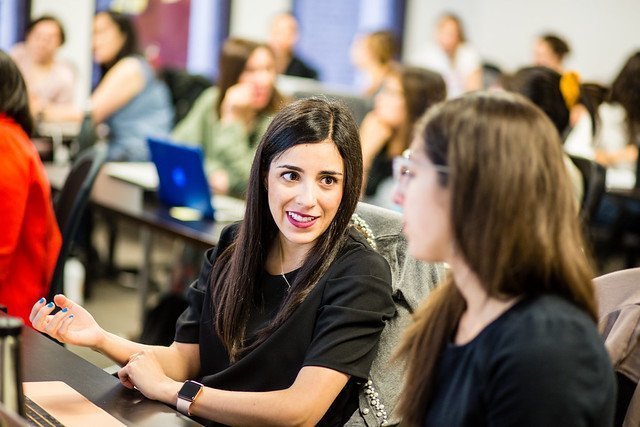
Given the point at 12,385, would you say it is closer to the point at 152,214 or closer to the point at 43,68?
the point at 152,214

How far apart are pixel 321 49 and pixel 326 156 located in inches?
279

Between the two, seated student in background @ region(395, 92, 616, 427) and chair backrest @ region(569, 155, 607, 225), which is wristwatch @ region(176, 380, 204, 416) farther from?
chair backrest @ region(569, 155, 607, 225)

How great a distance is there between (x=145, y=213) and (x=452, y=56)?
5.70m

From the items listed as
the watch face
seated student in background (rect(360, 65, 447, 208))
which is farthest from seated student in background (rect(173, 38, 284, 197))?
the watch face

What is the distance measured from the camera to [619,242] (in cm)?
536

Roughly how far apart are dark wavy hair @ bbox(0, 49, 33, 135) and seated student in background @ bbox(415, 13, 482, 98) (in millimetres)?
6063

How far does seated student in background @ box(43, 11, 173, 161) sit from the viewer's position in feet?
15.6

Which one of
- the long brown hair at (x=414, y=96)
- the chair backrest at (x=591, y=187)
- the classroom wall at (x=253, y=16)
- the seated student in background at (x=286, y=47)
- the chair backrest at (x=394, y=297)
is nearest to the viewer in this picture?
the chair backrest at (x=394, y=297)

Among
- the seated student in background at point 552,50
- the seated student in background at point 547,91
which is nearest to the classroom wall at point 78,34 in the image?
the seated student in background at point 552,50

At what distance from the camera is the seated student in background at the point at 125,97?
15.6ft

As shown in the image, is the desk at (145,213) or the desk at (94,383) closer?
the desk at (94,383)

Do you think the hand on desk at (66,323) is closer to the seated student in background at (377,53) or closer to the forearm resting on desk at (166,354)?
the forearm resting on desk at (166,354)

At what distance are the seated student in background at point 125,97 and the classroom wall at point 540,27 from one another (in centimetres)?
457

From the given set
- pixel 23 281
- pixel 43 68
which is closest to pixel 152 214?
pixel 23 281
